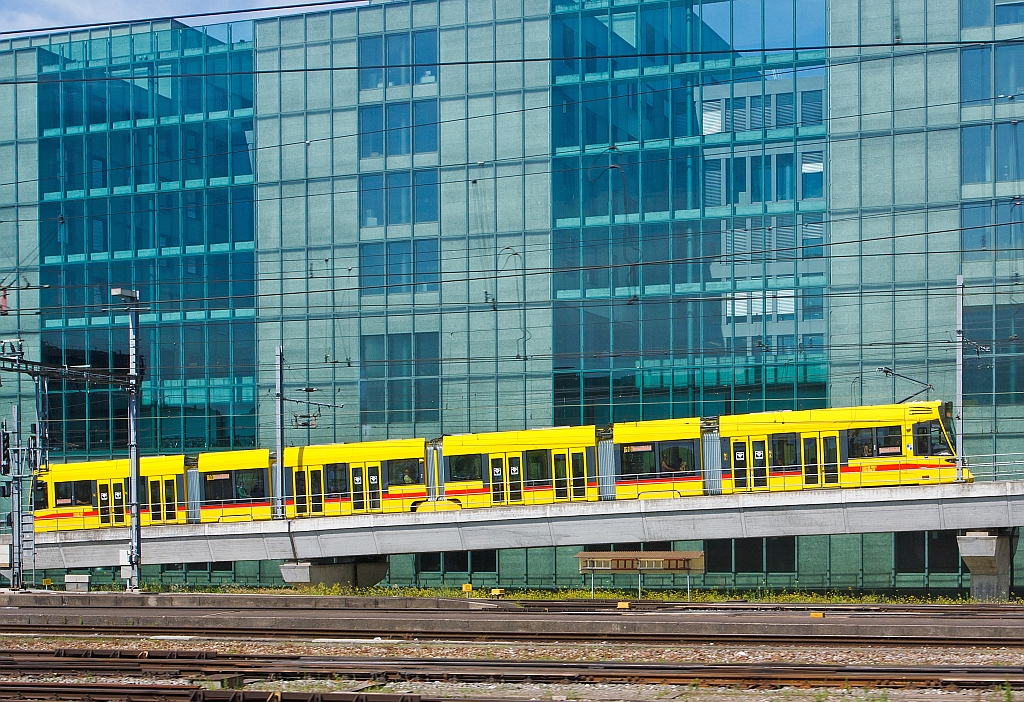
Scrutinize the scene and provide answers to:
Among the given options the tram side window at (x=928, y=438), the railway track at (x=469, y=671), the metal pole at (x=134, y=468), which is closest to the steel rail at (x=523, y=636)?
the railway track at (x=469, y=671)

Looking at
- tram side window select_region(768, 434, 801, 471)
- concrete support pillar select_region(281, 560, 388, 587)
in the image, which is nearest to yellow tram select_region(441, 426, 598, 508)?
concrete support pillar select_region(281, 560, 388, 587)

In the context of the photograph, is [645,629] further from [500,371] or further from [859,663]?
[500,371]

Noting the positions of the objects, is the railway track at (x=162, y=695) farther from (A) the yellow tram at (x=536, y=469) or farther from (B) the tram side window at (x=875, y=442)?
(B) the tram side window at (x=875, y=442)

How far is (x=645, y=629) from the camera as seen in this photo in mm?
21250

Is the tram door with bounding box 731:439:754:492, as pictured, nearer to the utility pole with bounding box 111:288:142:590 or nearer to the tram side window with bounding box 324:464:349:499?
the tram side window with bounding box 324:464:349:499

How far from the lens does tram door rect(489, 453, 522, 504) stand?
1319 inches

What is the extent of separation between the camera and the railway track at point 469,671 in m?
15.7

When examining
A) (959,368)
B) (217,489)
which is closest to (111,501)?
(217,489)

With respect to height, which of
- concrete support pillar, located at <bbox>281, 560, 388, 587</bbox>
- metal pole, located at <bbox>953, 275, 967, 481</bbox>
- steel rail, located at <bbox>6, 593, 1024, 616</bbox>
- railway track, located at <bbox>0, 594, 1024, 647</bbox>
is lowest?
concrete support pillar, located at <bbox>281, 560, 388, 587</bbox>

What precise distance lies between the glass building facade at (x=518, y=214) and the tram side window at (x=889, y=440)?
7215 mm

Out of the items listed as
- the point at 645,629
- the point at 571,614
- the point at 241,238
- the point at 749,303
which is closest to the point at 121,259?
the point at 241,238

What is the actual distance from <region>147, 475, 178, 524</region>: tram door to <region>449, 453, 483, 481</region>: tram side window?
357 inches

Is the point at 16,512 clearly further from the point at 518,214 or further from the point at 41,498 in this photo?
the point at 518,214

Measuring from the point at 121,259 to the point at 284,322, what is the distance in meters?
7.22
